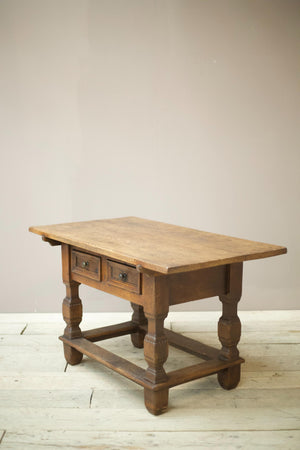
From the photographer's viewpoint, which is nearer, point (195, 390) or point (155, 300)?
point (155, 300)

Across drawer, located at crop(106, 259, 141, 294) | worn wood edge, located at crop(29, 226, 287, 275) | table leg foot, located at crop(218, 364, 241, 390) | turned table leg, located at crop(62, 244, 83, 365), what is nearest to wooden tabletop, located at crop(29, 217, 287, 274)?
worn wood edge, located at crop(29, 226, 287, 275)

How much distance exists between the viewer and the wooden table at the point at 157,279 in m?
2.66

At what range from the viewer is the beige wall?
13.6 feet

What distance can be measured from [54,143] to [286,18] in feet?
6.10

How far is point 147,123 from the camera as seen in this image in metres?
4.25

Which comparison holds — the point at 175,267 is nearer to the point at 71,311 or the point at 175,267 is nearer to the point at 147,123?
the point at 71,311

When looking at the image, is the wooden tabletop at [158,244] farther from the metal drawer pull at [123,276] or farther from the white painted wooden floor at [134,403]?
the white painted wooden floor at [134,403]

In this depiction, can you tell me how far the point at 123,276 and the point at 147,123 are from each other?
1702 mm

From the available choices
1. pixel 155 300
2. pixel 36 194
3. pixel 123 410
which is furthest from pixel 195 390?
pixel 36 194

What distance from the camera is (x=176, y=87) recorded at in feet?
13.8

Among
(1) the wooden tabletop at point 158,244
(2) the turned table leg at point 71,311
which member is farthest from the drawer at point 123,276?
(2) the turned table leg at point 71,311

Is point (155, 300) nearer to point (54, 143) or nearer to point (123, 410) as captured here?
point (123, 410)

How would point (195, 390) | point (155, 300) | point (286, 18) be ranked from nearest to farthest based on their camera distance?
point (155, 300)
point (195, 390)
point (286, 18)

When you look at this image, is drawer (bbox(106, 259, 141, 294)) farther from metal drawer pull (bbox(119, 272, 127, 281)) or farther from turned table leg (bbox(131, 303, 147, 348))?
turned table leg (bbox(131, 303, 147, 348))
